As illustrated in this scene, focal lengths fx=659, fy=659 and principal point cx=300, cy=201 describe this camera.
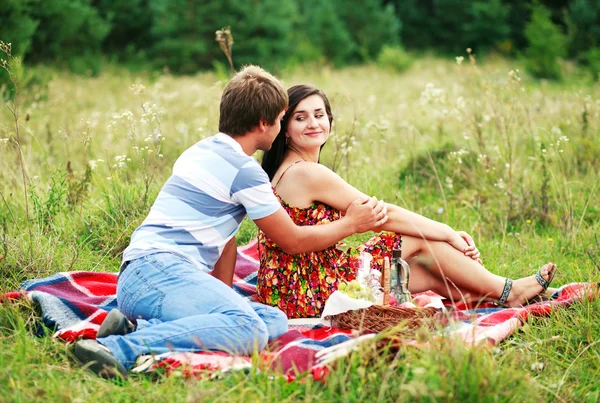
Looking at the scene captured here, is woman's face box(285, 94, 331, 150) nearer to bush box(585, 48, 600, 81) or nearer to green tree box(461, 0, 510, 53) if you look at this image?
bush box(585, 48, 600, 81)

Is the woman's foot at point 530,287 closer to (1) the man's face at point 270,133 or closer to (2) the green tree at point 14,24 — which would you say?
(1) the man's face at point 270,133

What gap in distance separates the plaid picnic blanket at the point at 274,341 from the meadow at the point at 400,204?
0.07m

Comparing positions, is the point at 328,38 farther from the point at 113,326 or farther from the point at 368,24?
the point at 113,326

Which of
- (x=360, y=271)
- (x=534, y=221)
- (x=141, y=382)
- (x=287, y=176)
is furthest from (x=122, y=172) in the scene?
(x=534, y=221)

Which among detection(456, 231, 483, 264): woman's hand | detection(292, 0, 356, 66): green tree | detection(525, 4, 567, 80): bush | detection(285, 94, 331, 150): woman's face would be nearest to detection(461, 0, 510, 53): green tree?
detection(292, 0, 356, 66): green tree

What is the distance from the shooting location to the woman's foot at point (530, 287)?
378cm

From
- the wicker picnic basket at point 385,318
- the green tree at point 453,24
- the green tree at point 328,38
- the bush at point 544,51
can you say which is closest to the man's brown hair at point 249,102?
the wicker picnic basket at point 385,318

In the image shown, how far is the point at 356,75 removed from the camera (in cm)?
1638

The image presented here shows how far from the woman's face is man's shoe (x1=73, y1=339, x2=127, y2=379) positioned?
1583mm

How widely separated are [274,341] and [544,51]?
1433cm

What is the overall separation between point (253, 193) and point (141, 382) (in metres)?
1.02

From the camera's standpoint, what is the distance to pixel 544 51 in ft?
51.0

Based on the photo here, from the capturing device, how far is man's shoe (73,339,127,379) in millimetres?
2686

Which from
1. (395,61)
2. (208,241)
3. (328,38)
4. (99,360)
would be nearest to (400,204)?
(208,241)
